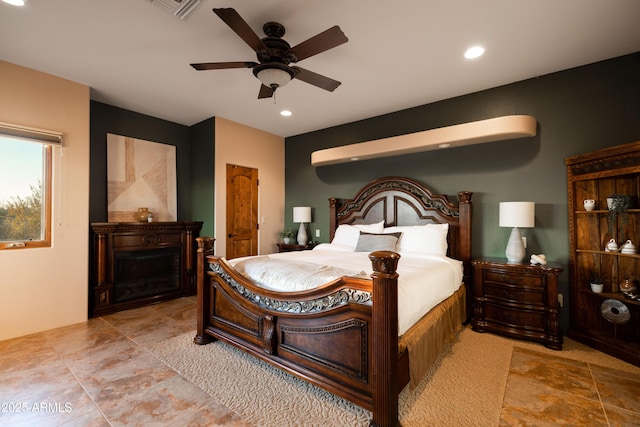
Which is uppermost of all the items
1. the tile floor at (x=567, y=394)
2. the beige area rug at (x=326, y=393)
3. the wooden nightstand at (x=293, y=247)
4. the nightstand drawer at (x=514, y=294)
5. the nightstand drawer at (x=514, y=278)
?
the wooden nightstand at (x=293, y=247)

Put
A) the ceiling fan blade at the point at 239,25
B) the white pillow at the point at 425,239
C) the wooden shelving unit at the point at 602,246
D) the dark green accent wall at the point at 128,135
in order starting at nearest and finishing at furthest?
the ceiling fan blade at the point at 239,25
the wooden shelving unit at the point at 602,246
the white pillow at the point at 425,239
the dark green accent wall at the point at 128,135

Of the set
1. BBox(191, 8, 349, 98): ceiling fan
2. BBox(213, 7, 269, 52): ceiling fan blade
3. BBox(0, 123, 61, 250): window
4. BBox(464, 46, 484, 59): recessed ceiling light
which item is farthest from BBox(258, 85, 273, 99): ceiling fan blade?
BBox(0, 123, 61, 250): window

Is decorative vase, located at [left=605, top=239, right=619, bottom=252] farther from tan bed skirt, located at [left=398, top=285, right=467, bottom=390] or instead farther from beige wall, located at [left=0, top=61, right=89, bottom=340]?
beige wall, located at [left=0, top=61, right=89, bottom=340]

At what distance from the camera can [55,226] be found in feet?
10.4

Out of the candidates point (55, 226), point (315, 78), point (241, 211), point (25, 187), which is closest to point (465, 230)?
point (315, 78)

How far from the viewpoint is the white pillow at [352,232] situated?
3973 millimetres

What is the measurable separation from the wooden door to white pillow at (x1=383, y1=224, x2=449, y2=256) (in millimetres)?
2597

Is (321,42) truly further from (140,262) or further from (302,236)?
(140,262)

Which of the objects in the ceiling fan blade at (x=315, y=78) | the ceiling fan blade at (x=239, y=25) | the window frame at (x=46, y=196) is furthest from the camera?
the window frame at (x=46, y=196)

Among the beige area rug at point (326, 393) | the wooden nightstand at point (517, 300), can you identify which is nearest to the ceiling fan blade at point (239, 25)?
the beige area rug at point (326, 393)

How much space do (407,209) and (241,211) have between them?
2685mm

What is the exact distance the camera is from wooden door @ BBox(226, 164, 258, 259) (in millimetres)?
4621

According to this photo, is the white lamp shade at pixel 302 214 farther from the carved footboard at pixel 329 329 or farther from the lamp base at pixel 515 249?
the lamp base at pixel 515 249

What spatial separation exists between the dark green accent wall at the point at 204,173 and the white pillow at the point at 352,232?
1.99 m
